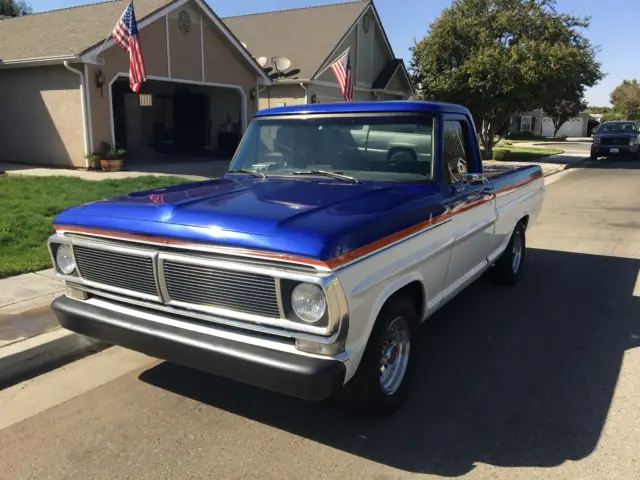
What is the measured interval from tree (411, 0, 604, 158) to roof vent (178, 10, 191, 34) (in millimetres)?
11014

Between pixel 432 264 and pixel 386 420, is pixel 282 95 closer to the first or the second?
pixel 432 264

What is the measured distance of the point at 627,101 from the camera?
67.5m

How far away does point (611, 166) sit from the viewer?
2455 cm

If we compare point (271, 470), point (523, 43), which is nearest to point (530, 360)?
point (271, 470)

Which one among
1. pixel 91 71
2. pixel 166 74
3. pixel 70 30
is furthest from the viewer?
pixel 166 74

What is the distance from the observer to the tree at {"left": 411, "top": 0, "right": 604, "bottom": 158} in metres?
22.1

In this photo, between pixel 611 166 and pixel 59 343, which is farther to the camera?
pixel 611 166

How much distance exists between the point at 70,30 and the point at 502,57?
15687 mm

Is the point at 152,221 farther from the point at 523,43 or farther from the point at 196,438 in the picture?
the point at 523,43

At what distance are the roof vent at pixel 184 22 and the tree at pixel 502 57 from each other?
11.0 metres

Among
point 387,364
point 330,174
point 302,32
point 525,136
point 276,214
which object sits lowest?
point 387,364

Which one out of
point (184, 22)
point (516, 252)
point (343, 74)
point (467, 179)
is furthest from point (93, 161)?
point (467, 179)

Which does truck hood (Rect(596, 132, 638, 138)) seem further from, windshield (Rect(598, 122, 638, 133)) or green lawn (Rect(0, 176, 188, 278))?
green lawn (Rect(0, 176, 188, 278))

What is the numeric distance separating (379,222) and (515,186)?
341 cm
